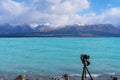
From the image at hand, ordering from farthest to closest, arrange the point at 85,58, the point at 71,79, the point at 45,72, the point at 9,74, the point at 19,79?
the point at 45,72, the point at 9,74, the point at 71,79, the point at 19,79, the point at 85,58

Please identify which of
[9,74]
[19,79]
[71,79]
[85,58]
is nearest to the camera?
[85,58]

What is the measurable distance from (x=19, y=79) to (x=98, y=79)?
13514mm

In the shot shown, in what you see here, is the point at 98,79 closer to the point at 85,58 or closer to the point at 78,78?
the point at 78,78

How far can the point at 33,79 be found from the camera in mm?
35562

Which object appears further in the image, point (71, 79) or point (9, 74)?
point (9, 74)

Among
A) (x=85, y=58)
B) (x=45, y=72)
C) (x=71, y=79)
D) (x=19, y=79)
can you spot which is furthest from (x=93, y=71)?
(x=85, y=58)

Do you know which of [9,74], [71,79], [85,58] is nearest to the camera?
[85,58]

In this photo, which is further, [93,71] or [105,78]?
[93,71]

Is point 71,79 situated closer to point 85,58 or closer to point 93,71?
point 93,71

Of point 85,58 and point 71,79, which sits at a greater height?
point 85,58

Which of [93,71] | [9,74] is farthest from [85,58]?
[93,71]

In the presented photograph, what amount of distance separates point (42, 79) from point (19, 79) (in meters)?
11.1

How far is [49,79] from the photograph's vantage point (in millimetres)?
36156

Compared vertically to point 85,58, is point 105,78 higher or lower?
lower
